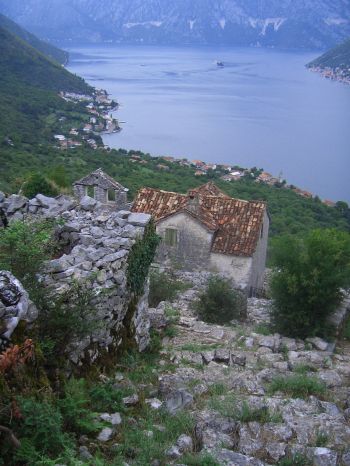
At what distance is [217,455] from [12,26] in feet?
510

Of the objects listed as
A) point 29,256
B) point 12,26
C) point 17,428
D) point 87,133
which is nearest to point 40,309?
point 29,256

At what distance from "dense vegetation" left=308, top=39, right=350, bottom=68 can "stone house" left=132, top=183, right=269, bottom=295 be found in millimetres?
157559

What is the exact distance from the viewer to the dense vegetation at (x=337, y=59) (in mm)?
165250

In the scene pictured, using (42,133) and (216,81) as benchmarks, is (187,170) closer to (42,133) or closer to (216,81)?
(42,133)

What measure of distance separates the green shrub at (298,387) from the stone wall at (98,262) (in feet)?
7.03

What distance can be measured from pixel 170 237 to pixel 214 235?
1443mm

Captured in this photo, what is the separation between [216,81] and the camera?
144 meters

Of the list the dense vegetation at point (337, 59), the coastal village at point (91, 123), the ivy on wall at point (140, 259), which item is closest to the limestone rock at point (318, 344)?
the ivy on wall at point (140, 259)

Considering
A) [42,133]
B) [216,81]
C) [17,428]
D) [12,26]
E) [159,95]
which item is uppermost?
[12,26]

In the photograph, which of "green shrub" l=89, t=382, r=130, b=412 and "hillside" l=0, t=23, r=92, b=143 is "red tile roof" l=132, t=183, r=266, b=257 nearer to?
"green shrub" l=89, t=382, r=130, b=412

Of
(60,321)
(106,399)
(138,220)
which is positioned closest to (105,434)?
(106,399)

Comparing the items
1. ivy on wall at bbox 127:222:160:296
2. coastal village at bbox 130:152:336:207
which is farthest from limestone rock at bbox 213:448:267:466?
coastal village at bbox 130:152:336:207

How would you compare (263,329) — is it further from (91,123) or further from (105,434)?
(91,123)

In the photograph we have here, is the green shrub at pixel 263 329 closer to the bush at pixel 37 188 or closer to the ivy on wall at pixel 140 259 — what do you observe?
the ivy on wall at pixel 140 259
